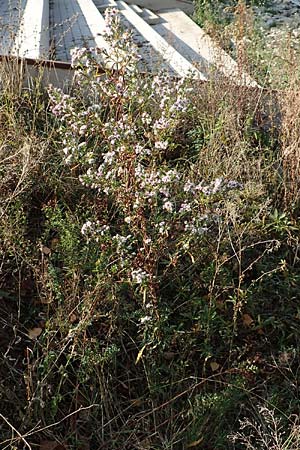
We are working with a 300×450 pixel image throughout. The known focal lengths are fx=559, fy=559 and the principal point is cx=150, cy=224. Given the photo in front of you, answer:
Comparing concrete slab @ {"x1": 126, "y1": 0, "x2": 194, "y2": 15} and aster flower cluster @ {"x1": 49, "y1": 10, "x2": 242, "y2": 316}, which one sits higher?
concrete slab @ {"x1": 126, "y1": 0, "x2": 194, "y2": 15}

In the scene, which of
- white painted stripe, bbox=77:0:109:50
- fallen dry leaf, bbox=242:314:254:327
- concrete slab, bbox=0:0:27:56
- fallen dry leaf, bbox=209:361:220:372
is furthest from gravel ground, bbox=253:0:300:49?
fallen dry leaf, bbox=209:361:220:372

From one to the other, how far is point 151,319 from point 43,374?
1.80ft

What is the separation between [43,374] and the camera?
2.50 metres

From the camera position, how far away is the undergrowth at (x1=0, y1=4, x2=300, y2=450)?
2438 mm

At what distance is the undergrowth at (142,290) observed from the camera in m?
2.44

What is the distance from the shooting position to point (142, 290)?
8.75 feet

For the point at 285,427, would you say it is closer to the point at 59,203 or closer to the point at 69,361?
the point at 69,361

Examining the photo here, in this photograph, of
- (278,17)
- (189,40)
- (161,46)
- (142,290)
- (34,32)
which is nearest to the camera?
(142,290)

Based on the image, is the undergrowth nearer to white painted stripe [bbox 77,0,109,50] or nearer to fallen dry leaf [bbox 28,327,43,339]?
fallen dry leaf [bbox 28,327,43,339]

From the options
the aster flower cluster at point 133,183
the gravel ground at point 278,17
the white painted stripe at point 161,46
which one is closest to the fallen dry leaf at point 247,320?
the aster flower cluster at point 133,183

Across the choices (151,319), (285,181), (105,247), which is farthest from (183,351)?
(285,181)

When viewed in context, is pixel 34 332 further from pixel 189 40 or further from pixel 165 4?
pixel 165 4

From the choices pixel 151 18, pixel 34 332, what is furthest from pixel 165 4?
pixel 34 332

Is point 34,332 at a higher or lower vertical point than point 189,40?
lower
